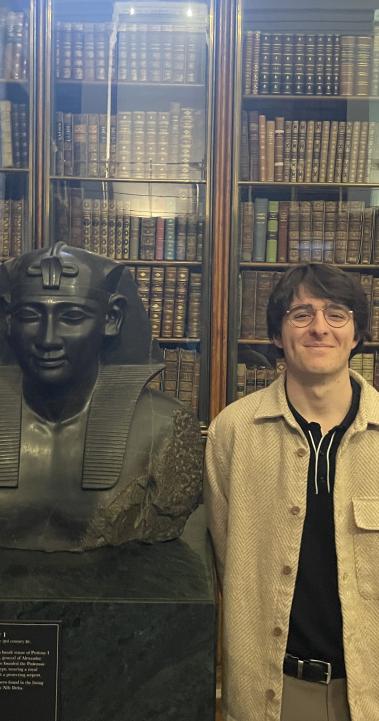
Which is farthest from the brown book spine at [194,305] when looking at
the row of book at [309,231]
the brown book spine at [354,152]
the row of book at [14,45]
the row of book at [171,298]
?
the row of book at [14,45]

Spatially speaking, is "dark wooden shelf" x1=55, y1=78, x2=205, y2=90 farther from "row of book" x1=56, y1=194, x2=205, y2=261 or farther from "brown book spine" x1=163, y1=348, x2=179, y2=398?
"brown book spine" x1=163, y1=348, x2=179, y2=398

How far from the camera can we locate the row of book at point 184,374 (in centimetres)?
314

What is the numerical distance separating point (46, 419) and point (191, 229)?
62.7 inches

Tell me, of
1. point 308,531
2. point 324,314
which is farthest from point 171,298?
point 308,531

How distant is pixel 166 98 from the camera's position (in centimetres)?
314

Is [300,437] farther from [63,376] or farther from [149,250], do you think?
[149,250]

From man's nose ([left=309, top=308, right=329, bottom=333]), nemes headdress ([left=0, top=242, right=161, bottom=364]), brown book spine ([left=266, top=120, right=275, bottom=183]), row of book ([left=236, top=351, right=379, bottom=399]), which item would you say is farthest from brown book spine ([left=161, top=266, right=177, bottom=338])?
man's nose ([left=309, top=308, right=329, bottom=333])

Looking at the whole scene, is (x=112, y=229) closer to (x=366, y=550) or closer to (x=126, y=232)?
(x=126, y=232)

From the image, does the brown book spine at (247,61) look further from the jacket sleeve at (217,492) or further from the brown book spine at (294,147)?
the jacket sleeve at (217,492)

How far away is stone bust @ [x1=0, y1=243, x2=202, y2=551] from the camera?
1.66 metres

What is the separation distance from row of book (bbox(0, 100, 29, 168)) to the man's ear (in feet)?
5.08

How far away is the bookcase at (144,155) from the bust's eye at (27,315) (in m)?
1.43

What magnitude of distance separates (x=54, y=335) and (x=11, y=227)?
1617 millimetres

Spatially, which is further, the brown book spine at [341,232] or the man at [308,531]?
the brown book spine at [341,232]
